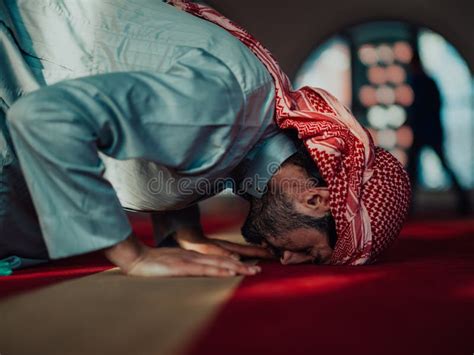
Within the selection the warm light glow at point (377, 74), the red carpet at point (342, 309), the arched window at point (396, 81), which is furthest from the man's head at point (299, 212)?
the warm light glow at point (377, 74)

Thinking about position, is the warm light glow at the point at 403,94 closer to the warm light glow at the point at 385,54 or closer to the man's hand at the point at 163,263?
the warm light glow at the point at 385,54

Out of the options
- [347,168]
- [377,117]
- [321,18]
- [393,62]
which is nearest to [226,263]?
[347,168]

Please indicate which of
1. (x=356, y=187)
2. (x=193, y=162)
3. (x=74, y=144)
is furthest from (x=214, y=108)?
(x=356, y=187)

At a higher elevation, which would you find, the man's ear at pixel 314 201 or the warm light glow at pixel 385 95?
the man's ear at pixel 314 201

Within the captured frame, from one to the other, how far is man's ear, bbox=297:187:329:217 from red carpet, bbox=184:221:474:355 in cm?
17

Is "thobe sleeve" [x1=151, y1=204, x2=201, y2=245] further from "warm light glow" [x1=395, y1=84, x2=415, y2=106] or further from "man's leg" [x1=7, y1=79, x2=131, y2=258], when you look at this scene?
"warm light glow" [x1=395, y1=84, x2=415, y2=106]

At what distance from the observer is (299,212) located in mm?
1666

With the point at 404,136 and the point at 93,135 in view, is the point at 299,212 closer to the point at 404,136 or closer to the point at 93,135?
the point at 93,135

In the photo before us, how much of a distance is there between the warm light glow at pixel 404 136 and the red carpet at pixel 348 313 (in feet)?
21.4

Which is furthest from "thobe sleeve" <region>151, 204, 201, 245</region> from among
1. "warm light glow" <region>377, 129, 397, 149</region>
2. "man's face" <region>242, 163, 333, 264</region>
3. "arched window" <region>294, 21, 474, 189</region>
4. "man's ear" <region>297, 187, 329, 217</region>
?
"warm light glow" <region>377, 129, 397, 149</region>

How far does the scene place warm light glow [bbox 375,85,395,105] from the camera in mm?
8023

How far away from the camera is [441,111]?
742 cm

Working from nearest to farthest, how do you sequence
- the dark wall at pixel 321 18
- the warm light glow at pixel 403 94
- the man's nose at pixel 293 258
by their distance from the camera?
the man's nose at pixel 293 258 → the dark wall at pixel 321 18 → the warm light glow at pixel 403 94

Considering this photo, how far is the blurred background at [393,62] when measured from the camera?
749 centimetres
